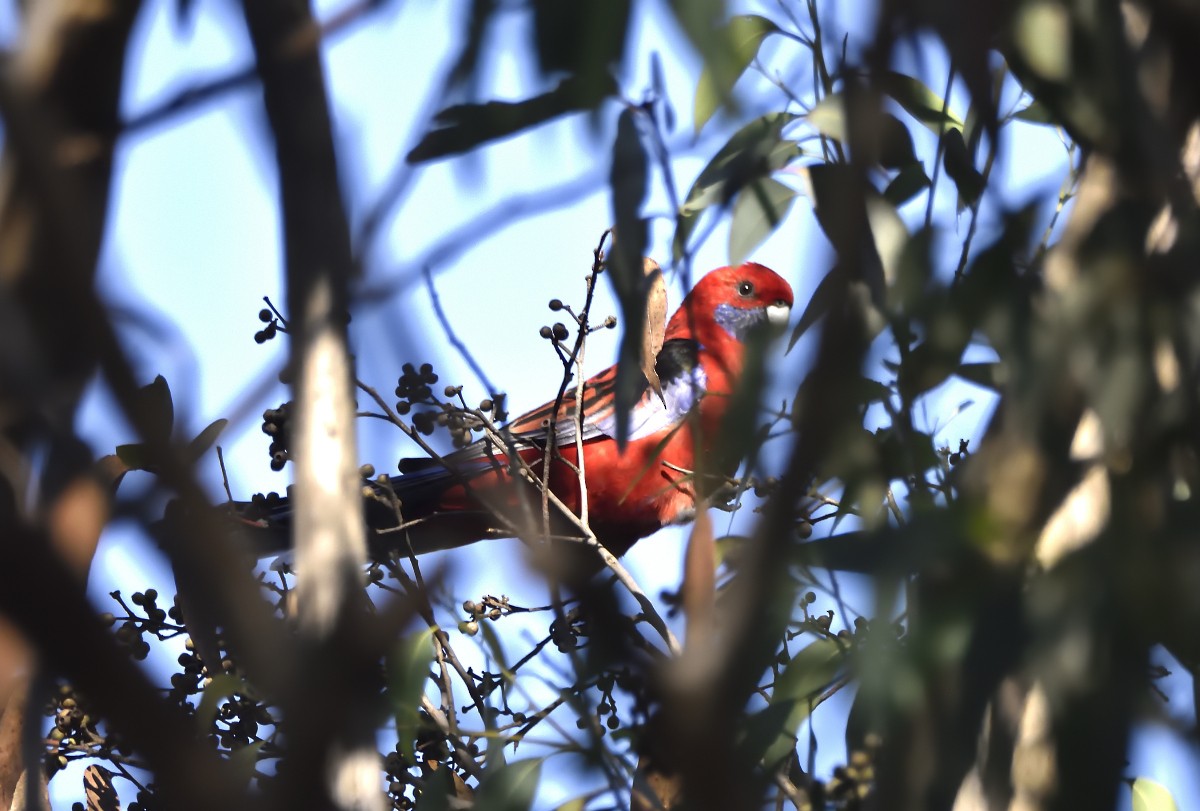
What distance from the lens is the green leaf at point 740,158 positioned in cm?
117

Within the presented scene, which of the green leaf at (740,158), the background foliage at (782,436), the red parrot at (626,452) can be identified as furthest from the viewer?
the red parrot at (626,452)

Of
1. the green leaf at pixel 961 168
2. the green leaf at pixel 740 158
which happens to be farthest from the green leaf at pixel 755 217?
the green leaf at pixel 961 168

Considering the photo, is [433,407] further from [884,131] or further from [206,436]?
[884,131]

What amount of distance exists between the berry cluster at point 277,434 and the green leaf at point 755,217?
0.54 meters

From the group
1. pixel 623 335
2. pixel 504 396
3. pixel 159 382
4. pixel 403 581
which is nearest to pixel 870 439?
pixel 623 335

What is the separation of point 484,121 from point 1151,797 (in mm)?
898

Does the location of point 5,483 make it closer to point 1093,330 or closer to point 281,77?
point 281,77

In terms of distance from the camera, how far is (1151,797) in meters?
1.21

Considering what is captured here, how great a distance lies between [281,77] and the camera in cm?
75

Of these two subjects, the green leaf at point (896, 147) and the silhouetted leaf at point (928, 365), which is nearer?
the silhouetted leaf at point (928, 365)

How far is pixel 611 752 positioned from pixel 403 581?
0.45 meters

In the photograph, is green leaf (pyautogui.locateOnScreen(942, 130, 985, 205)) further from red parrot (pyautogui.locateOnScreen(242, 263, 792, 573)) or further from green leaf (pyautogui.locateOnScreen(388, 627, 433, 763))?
red parrot (pyautogui.locateOnScreen(242, 263, 792, 573))

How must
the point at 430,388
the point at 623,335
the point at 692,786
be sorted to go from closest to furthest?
the point at 692,786, the point at 623,335, the point at 430,388

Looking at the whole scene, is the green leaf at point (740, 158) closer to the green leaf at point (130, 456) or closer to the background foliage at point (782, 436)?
the background foliage at point (782, 436)
